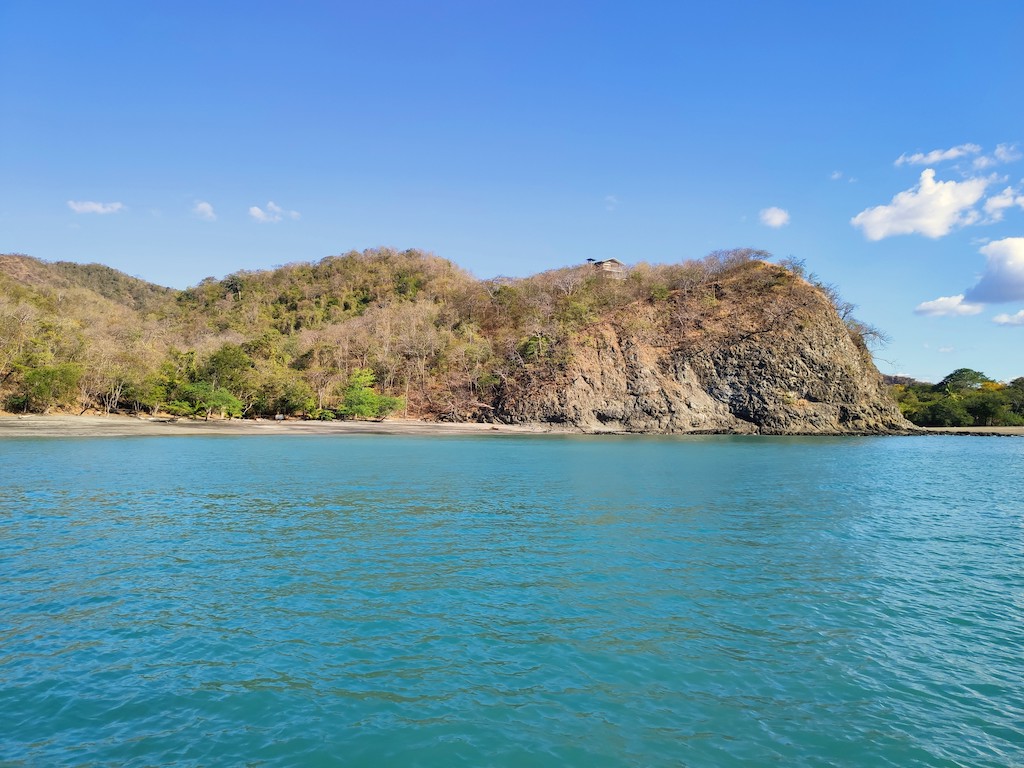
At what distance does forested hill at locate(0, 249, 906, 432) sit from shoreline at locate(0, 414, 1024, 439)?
2.76m

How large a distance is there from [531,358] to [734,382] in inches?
1086

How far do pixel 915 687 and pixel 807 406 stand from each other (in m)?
72.8

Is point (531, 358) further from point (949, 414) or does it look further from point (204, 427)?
point (949, 414)

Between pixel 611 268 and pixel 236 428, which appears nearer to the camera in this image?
pixel 236 428

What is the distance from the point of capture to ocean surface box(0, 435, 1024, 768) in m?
6.25

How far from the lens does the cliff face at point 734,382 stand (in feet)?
239

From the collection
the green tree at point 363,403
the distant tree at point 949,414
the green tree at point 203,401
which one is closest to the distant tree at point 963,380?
the distant tree at point 949,414

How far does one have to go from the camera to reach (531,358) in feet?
263

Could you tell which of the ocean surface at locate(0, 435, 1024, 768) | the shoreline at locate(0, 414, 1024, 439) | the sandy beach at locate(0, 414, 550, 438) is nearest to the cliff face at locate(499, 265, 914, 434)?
the shoreline at locate(0, 414, 1024, 439)

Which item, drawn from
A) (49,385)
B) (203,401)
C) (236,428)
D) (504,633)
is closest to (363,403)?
(236,428)

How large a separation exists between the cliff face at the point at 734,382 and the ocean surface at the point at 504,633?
53.6 meters

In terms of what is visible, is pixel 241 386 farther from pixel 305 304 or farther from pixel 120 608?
pixel 120 608

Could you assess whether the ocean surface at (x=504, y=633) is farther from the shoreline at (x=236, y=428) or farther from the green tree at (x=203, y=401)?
the green tree at (x=203, y=401)

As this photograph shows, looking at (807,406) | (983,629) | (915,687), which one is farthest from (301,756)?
(807,406)
